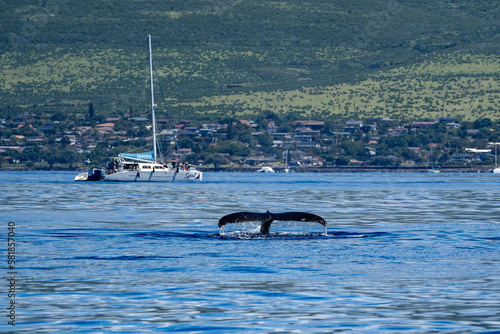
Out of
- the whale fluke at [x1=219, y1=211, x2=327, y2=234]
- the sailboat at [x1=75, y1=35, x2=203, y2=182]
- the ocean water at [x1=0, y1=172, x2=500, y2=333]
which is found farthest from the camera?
the sailboat at [x1=75, y1=35, x2=203, y2=182]

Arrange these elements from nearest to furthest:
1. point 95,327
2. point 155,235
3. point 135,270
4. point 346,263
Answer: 1. point 95,327
2. point 135,270
3. point 346,263
4. point 155,235

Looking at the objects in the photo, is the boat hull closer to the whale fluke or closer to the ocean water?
the ocean water

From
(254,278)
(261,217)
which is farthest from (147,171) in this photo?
(254,278)

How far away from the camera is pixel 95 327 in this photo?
1725 cm

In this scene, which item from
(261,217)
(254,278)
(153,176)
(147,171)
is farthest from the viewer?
(153,176)

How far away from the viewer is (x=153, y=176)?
12069cm

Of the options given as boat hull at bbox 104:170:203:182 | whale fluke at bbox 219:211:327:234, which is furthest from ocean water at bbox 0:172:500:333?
boat hull at bbox 104:170:203:182

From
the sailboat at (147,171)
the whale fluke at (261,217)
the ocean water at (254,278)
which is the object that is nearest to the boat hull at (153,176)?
the sailboat at (147,171)

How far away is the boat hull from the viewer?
12012 cm

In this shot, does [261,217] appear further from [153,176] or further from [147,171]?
[153,176]

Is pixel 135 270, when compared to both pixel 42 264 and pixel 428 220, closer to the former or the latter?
pixel 42 264

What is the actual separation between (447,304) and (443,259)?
8.48 meters

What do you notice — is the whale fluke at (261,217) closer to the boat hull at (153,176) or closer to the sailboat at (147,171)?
the sailboat at (147,171)

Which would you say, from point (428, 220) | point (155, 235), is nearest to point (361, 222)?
point (428, 220)
